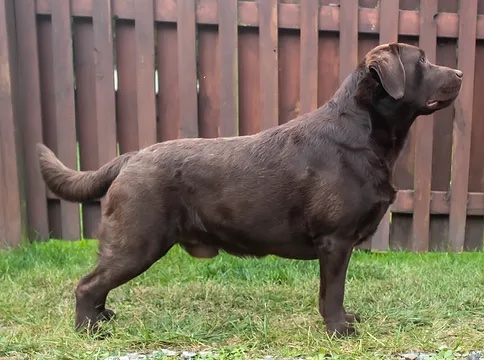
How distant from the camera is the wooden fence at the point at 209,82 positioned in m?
4.23

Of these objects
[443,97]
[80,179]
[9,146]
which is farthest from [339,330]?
[9,146]

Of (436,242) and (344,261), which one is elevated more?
(344,261)

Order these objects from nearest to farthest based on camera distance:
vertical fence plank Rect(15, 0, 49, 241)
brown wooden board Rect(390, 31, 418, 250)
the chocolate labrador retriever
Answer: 1. the chocolate labrador retriever
2. vertical fence plank Rect(15, 0, 49, 241)
3. brown wooden board Rect(390, 31, 418, 250)

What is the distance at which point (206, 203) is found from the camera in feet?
9.80

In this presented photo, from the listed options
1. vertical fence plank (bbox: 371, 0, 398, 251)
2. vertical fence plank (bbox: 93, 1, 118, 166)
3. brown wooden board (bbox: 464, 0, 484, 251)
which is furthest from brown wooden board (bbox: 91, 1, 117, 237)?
brown wooden board (bbox: 464, 0, 484, 251)

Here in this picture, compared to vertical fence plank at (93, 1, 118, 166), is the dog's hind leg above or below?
below

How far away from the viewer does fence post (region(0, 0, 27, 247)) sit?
13.8ft

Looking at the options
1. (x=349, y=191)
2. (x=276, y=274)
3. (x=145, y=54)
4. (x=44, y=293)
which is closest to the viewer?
(x=349, y=191)

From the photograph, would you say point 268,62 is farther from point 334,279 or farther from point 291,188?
point 334,279

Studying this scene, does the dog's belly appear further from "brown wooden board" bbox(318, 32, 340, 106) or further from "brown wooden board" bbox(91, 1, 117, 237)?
"brown wooden board" bbox(318, 32, 340, 106)

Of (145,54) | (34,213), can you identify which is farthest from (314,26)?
(34,213)

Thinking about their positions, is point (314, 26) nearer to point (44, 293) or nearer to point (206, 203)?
point (206, 203)

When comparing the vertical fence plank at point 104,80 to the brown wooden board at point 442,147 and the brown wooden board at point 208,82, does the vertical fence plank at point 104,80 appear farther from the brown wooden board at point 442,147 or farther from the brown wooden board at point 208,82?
the brown wooden board at point 442,147

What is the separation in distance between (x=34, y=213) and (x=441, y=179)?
335cm
